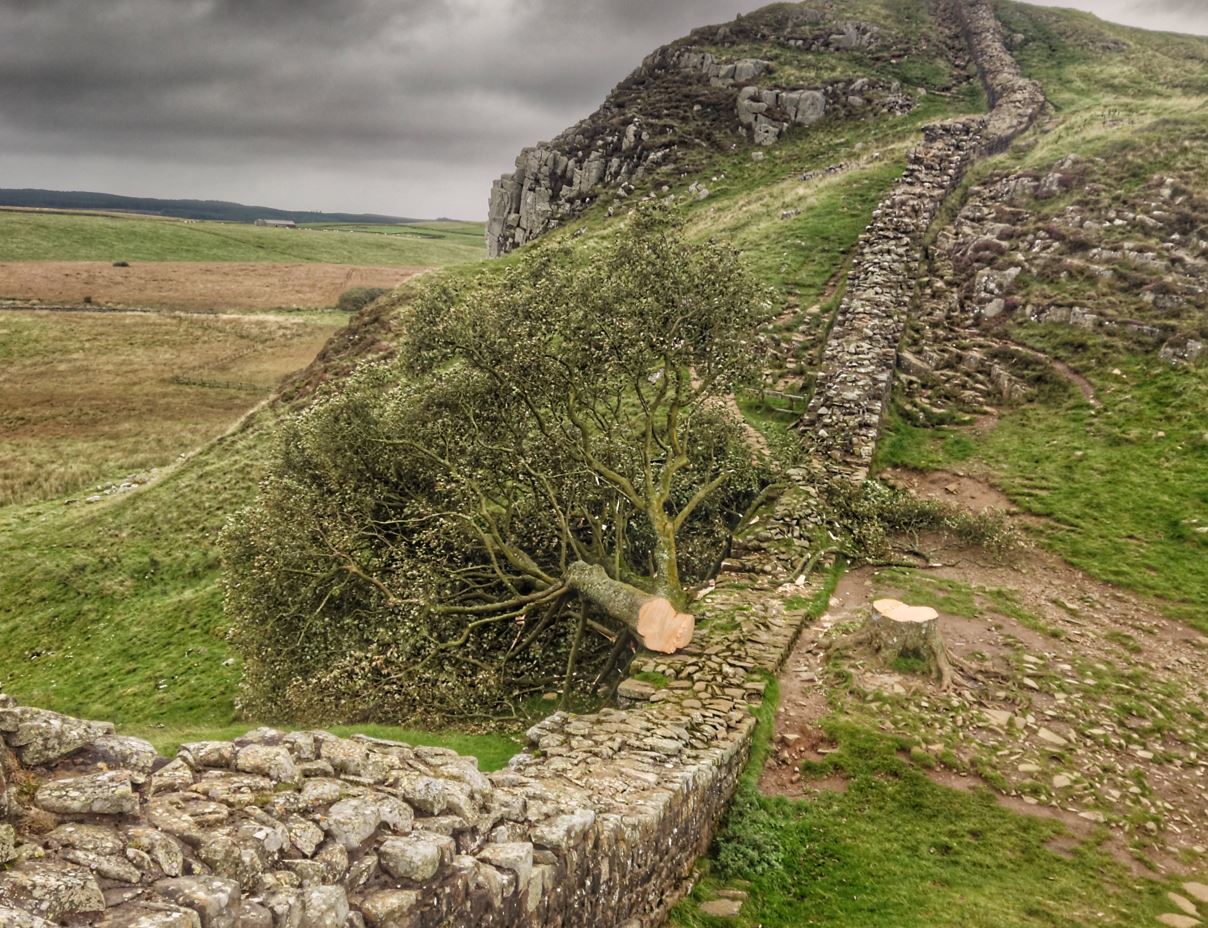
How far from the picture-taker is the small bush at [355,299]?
107912mm

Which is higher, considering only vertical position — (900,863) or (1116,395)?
(1116,395)

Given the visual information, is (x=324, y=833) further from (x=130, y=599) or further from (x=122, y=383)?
(x=122, y=383)

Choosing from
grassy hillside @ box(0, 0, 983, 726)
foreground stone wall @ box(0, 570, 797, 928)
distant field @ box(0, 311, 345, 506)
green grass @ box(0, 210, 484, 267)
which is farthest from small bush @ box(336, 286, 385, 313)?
foreground stone wall @ box(0, 570, 797, 928)

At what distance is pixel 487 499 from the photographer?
77.6 ft

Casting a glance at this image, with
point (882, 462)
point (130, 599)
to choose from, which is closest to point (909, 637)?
point (882, 462)

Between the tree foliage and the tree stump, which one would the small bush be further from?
the tree stump

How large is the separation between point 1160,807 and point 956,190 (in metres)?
44.9

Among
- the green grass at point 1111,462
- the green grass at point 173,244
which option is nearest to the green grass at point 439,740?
A: the green grass at point 1111,462

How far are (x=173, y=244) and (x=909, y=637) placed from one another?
18106cm

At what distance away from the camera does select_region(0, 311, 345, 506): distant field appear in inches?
2029

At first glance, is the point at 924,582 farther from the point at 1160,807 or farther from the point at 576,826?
the point at 576,826

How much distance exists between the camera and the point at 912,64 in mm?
81375

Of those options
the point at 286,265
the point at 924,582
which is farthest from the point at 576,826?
the point at 286,265

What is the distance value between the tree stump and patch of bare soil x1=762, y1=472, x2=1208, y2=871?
0.36 m
